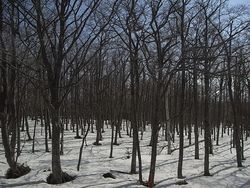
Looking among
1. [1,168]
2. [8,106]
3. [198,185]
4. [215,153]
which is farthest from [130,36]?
[215,153]

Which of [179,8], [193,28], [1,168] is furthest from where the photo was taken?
[193,28]

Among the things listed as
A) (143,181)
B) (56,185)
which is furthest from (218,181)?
(56,185)

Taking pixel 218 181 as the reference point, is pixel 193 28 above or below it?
above

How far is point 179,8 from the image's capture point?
11.7 m

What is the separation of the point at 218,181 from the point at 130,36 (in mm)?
6608

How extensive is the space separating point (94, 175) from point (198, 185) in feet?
12.7

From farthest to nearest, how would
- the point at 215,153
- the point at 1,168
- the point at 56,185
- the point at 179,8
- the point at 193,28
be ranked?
the point at 215,153, the point at 193,28, the point at 1,168, the point at 179,8, the point at 56,185

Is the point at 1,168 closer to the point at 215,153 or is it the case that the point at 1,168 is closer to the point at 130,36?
the point at 130,36

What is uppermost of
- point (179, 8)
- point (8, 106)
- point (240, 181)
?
point (179, 8)

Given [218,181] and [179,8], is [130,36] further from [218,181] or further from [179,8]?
[218,181]

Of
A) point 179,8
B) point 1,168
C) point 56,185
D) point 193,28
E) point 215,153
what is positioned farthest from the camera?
point 215,153

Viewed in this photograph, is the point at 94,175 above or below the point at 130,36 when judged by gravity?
below

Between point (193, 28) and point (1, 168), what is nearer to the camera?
point (1, 168)

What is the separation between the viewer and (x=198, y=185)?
40.3 feet
